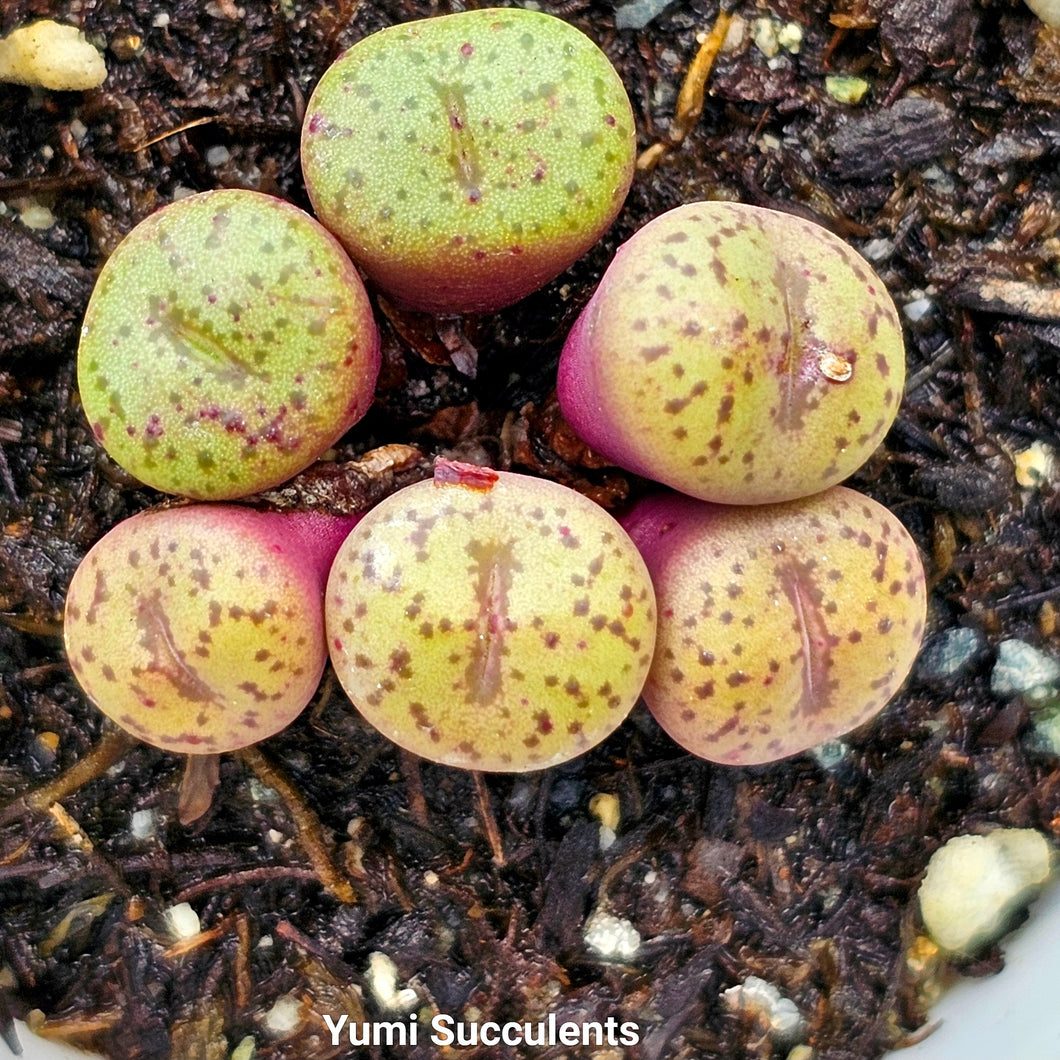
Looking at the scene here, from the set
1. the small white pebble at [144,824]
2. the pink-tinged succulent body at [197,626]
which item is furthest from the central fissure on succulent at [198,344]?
the small white pebble at [144,824]

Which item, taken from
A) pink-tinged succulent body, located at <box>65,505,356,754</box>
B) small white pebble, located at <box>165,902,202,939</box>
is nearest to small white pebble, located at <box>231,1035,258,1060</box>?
small white pebble, located at <box>165,902,202,939</box>

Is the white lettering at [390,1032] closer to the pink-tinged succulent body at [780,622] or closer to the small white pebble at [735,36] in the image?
the pink-tinged succulent body at [780,622]

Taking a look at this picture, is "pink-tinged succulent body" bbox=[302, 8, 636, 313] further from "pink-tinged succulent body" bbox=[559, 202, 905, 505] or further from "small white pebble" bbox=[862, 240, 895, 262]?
"small white pebble" bbox=[862, 240, 895, 262]

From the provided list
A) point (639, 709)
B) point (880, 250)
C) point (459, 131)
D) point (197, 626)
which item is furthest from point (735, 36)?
point (197, 626)

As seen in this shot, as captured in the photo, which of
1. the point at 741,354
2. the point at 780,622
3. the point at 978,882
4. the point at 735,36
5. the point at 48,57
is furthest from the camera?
the point at 978,882

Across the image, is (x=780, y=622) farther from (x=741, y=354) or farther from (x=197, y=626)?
(x=197, y=626)

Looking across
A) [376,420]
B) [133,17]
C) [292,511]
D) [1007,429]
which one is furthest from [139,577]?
[1007,429]

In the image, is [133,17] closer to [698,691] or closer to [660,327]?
[660,327]
